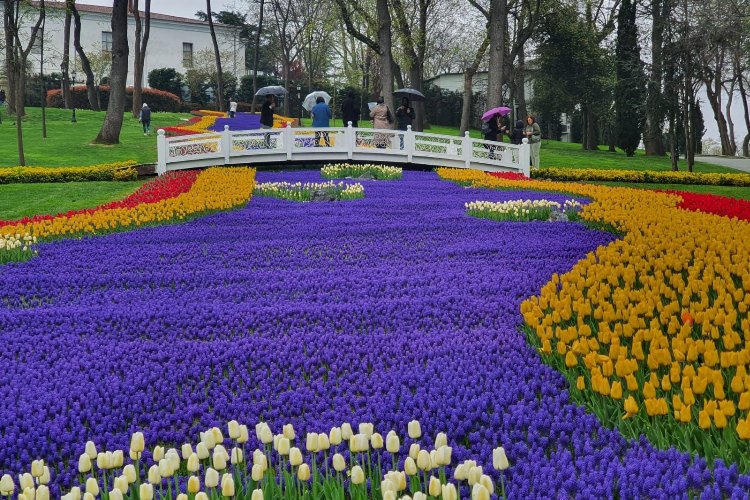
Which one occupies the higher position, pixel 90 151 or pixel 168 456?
pixel 90 151

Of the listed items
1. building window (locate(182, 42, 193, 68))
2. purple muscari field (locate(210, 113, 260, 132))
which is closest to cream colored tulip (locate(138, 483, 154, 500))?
purple muscari field (locate(210, 113, 260, 132))

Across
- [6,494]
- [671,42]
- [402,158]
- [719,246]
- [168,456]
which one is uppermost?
[671,42]

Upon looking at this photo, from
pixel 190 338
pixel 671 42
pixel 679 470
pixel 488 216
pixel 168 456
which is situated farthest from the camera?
pixel 671 42

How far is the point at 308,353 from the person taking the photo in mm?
4883

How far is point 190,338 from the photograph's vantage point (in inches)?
208

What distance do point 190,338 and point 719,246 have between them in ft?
15.5

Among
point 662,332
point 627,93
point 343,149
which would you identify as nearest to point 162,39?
point 627,93

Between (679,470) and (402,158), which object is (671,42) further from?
(679,470)

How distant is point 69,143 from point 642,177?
2048 centimetres

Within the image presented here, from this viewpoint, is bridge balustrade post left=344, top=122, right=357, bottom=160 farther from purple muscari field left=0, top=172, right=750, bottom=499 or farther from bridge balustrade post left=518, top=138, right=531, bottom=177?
purple muscari field left=0, top=172, right=750, bottom=499

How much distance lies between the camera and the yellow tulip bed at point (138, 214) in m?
9.53

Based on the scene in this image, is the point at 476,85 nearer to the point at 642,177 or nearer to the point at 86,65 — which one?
the point at 86,65

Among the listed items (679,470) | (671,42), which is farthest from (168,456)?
(671,42)

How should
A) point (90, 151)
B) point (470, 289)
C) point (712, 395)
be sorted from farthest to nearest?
point (90, 151) < point (470, 289) < point (712, 395)
